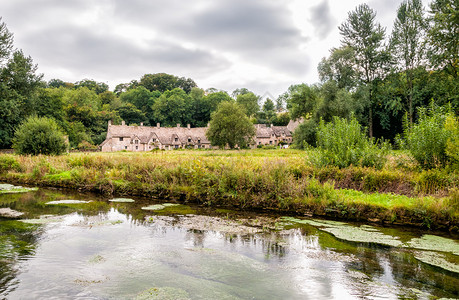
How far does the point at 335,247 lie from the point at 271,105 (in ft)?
Answer: 443

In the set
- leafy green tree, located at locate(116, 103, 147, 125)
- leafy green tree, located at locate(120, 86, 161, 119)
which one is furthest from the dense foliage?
leafy green tree, located at locate(120, 86, 161, 119)

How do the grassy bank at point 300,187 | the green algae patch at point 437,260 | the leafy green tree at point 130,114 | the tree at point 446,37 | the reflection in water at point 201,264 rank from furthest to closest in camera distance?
1. the leafy green tree at point 130,114
2. the tree at point 446,37
3. the grassy bank at point 300,187
4. the green algae patch at point 437,260
5. the reflection in water at point 201,264

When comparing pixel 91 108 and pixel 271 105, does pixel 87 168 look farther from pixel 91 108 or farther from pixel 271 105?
pixel 271 105

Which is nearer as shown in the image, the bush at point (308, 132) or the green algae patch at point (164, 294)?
the green algae patch at point (164, 294)

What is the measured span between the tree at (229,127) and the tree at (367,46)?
2570 centimetres

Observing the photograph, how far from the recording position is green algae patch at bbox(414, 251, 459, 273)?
6.15 metres

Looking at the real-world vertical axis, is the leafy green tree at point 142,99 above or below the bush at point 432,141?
above

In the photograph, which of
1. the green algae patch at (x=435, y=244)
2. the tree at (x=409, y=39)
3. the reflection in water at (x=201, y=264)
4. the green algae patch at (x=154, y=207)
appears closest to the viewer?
the reflection in water at (x=201, y=264)

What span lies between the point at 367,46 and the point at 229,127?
30420mm

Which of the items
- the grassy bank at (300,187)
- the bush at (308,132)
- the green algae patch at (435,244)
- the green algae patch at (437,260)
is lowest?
the green algae patch at (437,260)

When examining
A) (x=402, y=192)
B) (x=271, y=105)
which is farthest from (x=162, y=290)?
(x=271, y=105)

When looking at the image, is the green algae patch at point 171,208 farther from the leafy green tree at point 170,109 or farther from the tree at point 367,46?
the leafy green tree at point 170,109

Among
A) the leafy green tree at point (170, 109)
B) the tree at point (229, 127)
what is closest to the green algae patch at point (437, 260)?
the tree at point (229, 127)

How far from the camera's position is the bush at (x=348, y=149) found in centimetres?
1315
